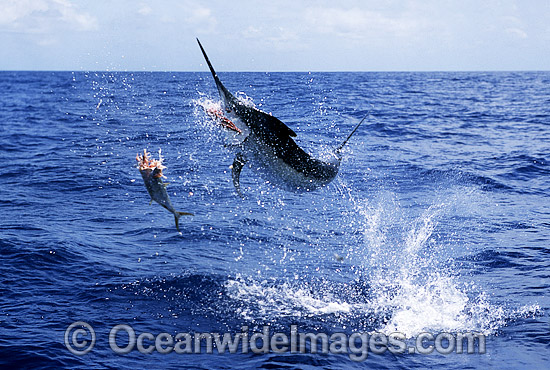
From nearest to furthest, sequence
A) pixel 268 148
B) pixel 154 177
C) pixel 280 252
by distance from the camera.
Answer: pixel 154 177
pixel 268 148
pixel 280 252

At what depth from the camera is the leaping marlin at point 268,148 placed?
7.98 m

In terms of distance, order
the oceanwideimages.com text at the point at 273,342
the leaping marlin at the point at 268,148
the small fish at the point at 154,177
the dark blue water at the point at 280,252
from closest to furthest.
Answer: the small fish at the point at 154,177, the oceanwideimages.com text at the point at 273,342, the leaping marlin at the point at 268,148, the dark blue water at the point at 280,252

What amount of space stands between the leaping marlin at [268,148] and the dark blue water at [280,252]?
63 centimetres

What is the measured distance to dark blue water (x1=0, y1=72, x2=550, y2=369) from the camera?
8398 millimetres

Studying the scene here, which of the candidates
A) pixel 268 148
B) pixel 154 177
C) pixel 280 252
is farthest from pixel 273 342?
pixel 280 252

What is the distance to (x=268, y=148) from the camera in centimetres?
799

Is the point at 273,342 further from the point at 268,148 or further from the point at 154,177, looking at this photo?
the point at 154,177

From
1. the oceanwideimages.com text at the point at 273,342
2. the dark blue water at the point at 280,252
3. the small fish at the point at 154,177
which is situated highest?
the small fish at the point at 154,177

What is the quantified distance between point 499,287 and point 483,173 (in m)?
9.57

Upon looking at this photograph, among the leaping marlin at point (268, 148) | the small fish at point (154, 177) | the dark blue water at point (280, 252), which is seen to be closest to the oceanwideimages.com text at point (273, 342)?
the dark blue water at point (280, 252)

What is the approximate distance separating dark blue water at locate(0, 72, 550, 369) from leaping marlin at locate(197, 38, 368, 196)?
625 mm

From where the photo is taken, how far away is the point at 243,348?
7891 millimetres

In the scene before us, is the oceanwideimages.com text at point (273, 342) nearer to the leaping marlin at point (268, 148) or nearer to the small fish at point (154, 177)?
the small fish at point (154, 177)

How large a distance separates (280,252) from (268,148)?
15.1 feet
